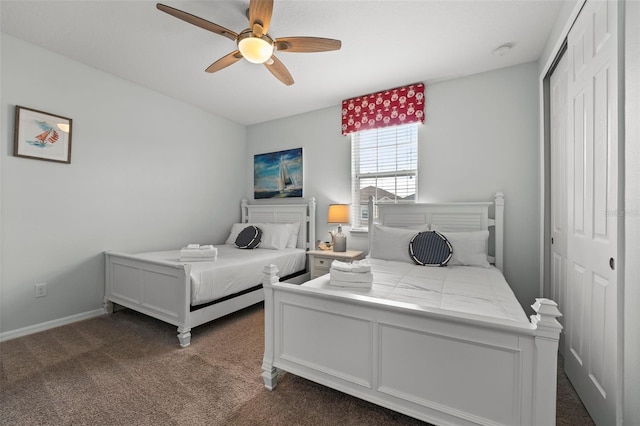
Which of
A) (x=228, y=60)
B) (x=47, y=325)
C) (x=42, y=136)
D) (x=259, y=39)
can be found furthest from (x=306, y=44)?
(x=47, y=325)

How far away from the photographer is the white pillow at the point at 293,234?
3.75 m

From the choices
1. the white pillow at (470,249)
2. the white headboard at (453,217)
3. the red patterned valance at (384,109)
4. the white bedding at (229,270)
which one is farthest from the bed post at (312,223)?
the white pillow at (470,249)

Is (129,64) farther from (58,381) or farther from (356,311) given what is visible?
(356,311)

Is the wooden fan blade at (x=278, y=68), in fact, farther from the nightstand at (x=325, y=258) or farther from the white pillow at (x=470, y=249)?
the white pillow at (x=470, y=249)

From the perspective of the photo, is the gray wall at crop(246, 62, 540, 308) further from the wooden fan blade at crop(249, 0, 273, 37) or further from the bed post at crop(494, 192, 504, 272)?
the wooden fan blade at crop(249, 0, 273, 37)

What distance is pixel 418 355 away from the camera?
4.06 ft

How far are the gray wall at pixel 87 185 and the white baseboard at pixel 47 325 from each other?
34mm

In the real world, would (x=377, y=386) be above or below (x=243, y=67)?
below

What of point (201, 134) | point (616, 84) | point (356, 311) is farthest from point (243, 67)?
point (616, 84)

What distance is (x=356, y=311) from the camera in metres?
1.39

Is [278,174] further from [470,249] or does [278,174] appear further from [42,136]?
[470,249]

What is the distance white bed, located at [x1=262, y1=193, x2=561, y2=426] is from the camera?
1037 millimetres

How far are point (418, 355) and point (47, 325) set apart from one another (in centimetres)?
325

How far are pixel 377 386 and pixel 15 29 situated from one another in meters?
3.76
